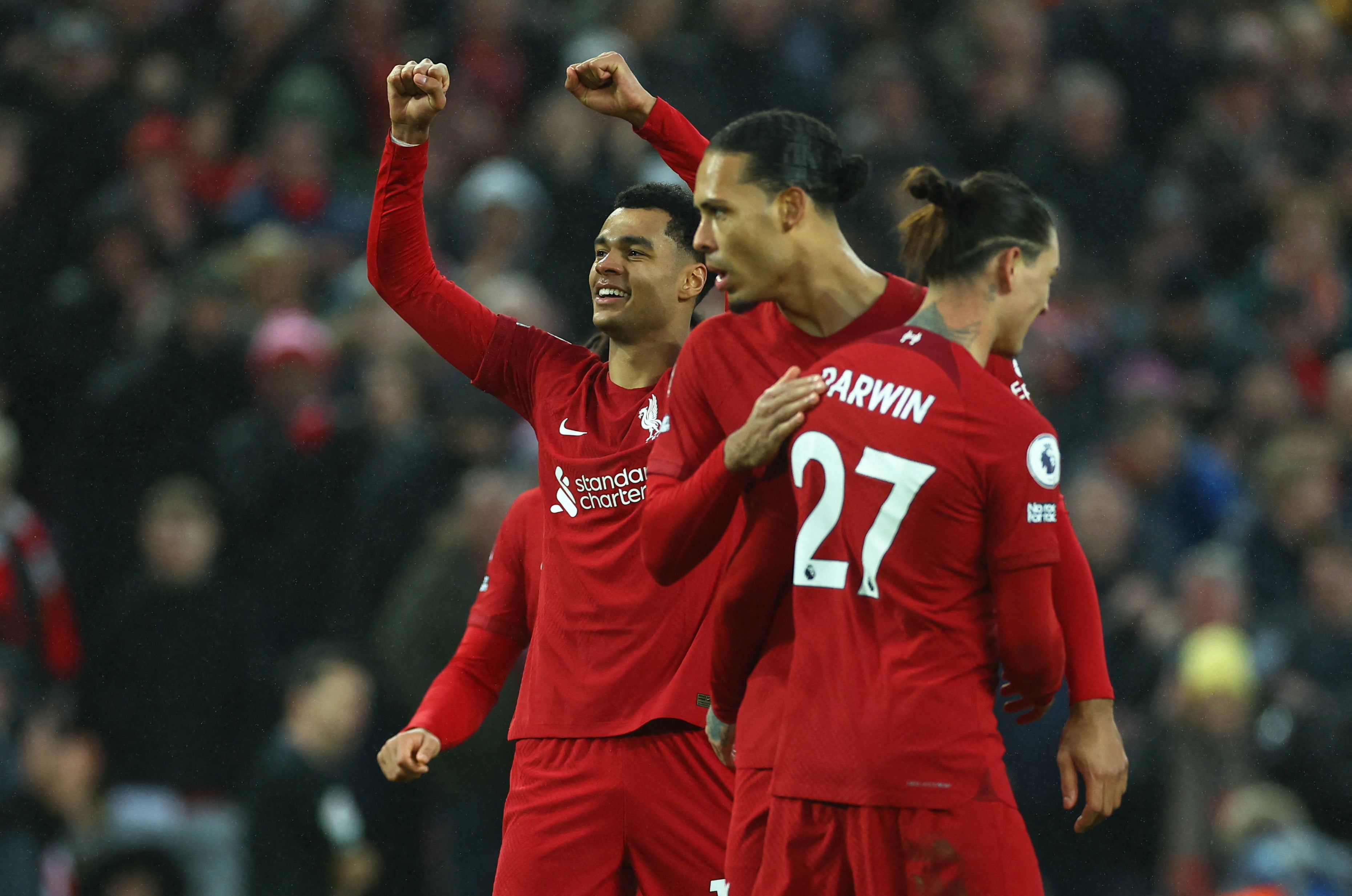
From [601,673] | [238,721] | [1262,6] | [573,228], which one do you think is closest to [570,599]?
[601,673]

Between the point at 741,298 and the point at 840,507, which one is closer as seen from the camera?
the point at 840,507

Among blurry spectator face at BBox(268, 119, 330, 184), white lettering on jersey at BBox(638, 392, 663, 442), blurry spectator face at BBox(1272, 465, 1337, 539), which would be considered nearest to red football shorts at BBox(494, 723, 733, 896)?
white lettering on jersey at BBox(638, 392, 663, 442)

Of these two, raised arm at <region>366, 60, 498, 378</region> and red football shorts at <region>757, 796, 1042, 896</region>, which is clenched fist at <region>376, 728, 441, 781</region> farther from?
red football shorts at <region>757, 796, 1042, 896</region>

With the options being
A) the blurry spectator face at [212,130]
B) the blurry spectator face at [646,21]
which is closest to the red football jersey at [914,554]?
the blurry spectator face at [212,130]

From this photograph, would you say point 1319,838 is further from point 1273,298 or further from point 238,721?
point 238,721

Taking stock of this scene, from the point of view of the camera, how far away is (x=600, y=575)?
3.53 metres

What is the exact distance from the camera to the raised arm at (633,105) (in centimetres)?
369

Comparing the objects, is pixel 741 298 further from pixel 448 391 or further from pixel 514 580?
pixel 448 391

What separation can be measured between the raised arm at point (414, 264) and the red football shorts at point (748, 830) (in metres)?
1.40

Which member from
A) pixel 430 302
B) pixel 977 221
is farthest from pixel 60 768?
pixel 977 221

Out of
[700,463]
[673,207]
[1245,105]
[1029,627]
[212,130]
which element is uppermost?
[1245,105]

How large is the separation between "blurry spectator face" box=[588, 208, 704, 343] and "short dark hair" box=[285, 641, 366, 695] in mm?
2713

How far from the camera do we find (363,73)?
8.38 m

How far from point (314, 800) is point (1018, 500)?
3961 mm
